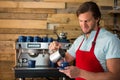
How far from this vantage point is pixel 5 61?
330 centimetres

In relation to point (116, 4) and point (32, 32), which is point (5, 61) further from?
point (116, 4)

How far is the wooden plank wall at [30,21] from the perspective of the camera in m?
3.28

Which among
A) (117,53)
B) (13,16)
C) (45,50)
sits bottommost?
(45,50)

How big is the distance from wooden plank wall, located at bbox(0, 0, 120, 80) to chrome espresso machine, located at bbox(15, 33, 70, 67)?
1.55 ft

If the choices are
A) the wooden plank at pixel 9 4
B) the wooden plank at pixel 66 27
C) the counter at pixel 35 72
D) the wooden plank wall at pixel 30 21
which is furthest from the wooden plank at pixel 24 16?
the counter at pixel 35 72

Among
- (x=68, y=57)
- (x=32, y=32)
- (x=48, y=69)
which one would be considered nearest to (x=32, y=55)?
(x=48, y=69)

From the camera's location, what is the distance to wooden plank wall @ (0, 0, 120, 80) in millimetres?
3281

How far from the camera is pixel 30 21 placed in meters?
3.31

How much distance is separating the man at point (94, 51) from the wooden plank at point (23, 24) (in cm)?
163

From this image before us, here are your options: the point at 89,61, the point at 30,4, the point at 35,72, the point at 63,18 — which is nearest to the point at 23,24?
the point at 30,4

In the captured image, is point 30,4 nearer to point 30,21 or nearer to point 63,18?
point 30,21

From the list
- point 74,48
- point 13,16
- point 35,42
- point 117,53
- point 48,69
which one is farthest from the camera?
point 13,16

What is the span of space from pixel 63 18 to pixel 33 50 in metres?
0.79

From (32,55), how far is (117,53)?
1531mm
